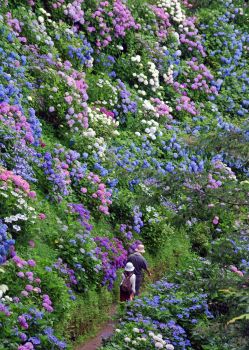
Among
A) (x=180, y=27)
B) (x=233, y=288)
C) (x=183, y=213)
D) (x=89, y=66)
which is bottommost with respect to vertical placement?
(x=233, y=288)

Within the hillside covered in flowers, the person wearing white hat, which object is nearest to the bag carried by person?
the person wearing white hat

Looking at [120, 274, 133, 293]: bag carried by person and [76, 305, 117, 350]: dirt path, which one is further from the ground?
[120, 274, 133, 293]: bag carried by person

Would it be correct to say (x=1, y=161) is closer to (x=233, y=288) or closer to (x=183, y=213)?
(x=183, y=213)

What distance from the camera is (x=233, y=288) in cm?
758

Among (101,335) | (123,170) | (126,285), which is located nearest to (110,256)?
(126,285)

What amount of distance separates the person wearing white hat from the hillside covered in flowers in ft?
1.02

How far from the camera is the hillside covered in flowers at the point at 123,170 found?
348 inches

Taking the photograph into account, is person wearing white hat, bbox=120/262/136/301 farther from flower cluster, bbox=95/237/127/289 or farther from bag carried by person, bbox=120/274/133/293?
flower cluster, bbox=95/237/127/289

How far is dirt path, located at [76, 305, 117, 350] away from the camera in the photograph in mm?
11523

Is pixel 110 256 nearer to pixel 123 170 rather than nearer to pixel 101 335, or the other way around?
pixel 123 170

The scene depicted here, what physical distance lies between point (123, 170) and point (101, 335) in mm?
2718

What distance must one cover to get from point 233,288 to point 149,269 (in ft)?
22.6

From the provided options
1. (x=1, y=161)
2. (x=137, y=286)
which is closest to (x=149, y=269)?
(x=137, y=286)

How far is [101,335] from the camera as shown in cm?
1195
